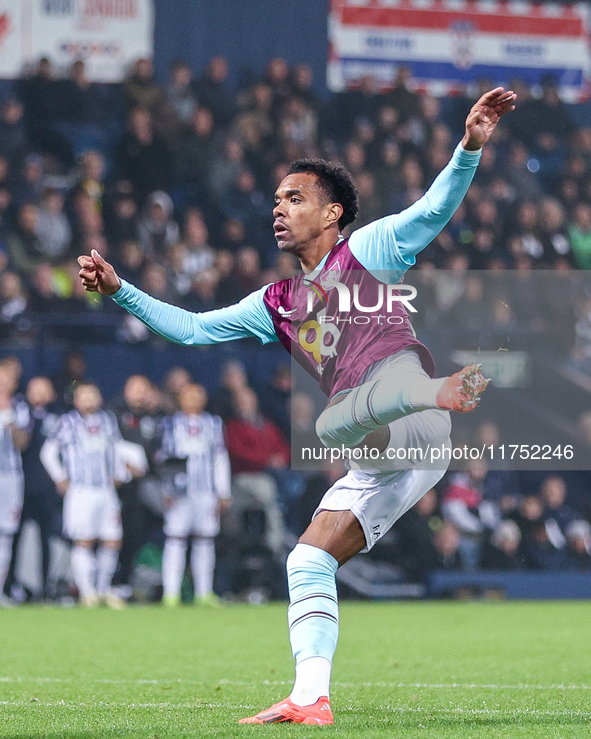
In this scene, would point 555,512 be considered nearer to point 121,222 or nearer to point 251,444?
point 251,444

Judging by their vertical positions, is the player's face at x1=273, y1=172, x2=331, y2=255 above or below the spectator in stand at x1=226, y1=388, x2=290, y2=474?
above

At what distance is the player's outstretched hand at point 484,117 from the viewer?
14.1ft

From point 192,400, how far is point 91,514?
1534 millimetres

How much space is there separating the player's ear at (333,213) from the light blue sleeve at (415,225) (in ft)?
0.75

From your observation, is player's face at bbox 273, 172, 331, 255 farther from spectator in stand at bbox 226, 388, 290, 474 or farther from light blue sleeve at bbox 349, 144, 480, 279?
spectator in stand at bbox 226, 388, 290, 474

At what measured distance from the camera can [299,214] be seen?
16.0 ft

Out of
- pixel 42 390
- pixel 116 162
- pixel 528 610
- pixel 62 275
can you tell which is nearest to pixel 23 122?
pixel 116 162

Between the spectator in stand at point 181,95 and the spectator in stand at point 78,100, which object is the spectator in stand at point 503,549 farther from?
the spectator in stand at point 78,100

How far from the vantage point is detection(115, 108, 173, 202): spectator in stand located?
1455 cm

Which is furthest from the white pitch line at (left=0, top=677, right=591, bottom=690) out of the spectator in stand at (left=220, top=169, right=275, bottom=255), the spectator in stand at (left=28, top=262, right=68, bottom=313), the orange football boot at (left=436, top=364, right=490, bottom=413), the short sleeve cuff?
the spectator in stand at (left=220, top=169, right=275, bottom=255)

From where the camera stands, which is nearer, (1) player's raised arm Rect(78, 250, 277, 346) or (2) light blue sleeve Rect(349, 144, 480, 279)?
(2) light blue sleeve Rect(349, 144, 480, 279)

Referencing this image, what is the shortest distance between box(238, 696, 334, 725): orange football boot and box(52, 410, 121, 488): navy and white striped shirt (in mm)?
7654

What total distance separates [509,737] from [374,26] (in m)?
14.2

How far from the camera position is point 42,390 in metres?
11.7
